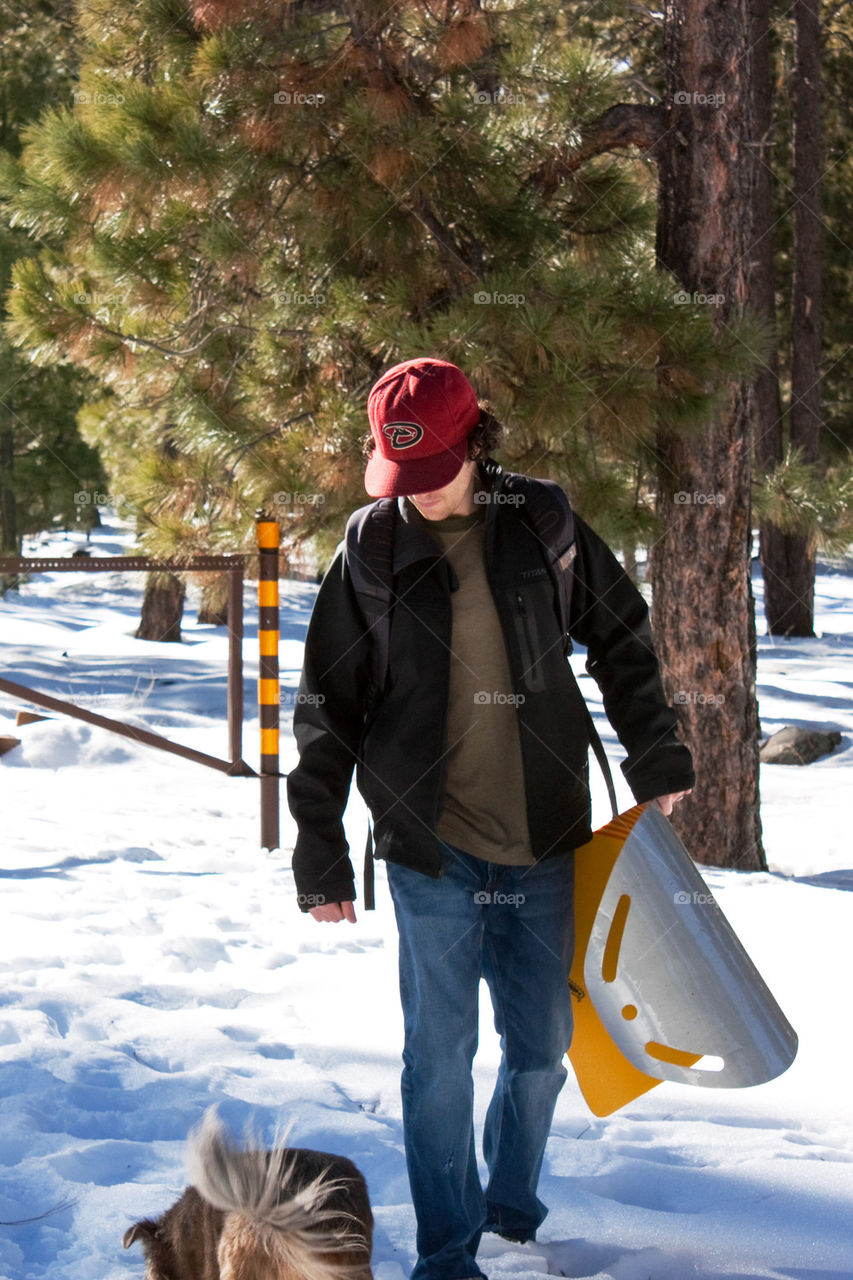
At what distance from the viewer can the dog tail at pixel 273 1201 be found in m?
1.63

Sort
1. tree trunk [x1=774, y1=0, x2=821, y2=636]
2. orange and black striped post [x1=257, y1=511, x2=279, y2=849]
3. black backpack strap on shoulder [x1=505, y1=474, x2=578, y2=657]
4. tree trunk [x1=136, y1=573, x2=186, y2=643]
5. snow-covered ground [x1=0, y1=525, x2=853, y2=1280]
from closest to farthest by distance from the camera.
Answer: black backpack strap on shoulder [x1=505, y1=474, x2=578, y2=657] → snow-covered ground [x1=0, y1=525, x2=853, y2=1280] → orange and black striped post [x1=257, y1=511, x2=279, y2=849] → tree trunk [x1=774, y1=0, x2=821, y2=636] → tree trunk [x1=136, y1=573, x2=186, y2=643]

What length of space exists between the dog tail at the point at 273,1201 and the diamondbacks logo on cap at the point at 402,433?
45.7 inches

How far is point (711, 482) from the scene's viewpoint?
228 inches

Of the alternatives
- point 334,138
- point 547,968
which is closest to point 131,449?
point 334,138

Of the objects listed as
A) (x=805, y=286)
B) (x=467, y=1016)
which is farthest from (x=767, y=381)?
(x=467, y=1016)

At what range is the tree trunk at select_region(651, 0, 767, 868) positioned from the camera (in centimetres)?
566

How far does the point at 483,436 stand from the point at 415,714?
54cm

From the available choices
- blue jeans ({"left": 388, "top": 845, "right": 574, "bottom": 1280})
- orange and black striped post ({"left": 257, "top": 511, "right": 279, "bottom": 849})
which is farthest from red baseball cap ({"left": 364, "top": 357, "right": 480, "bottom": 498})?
orange and black striped post ({"left": 257, "top": 511, "right": 279, "bottom": 849})

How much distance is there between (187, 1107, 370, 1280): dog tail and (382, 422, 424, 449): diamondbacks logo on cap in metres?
1.16

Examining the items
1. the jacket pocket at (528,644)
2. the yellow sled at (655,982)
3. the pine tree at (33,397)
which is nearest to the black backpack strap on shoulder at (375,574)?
the jacket pocket at (528,644)

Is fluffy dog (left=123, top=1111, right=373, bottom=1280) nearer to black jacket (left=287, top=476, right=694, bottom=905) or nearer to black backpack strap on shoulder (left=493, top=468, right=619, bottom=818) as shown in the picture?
black jacket (left=287, top=476, right=694, bottom=905)

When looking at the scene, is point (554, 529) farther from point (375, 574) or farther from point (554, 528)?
point (375, 574)

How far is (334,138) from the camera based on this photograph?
5234 millimetres

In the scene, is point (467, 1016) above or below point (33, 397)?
below
